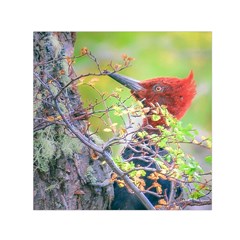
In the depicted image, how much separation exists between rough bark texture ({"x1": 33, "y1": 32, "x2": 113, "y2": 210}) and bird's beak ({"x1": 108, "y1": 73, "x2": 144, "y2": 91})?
9.5 inches

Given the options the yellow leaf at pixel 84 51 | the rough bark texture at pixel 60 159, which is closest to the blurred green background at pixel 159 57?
the yellow leaf at pixel 84 51

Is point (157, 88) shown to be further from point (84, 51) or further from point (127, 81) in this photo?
point (84, 51)

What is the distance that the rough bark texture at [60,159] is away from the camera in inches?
107

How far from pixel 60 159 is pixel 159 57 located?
810 mm

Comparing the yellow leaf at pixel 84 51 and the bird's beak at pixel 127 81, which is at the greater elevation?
the yellow leaf at pixel 84 51

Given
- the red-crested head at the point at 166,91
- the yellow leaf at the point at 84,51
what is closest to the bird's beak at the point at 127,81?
the red-crested head at the point at 166,91

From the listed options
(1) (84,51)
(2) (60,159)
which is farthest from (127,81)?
(2) (60,159)

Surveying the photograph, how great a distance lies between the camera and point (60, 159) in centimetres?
271

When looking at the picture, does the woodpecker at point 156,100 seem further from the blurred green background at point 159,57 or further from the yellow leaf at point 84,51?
the yellow leaf at point 84,51
